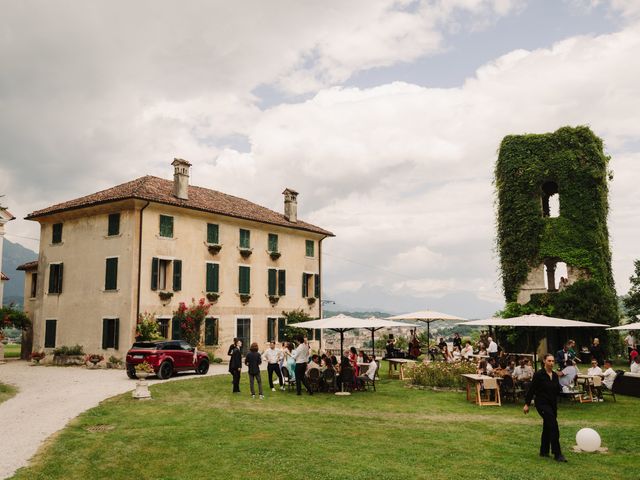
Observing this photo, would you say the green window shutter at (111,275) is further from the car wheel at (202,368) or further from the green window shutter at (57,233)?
the car wheel at (202,368)

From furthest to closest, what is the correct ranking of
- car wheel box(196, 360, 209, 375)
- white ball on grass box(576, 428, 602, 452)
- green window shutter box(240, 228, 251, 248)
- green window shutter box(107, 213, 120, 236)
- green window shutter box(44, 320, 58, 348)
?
green window shutter box(240, 228, 251, 248), green window shutter box(44, 320, 58, 348), green window shutter box(107, 213, 120, 236), car wheel box(196, 360, 209, 375), white ball on grass box(576, 428, 602, 452)

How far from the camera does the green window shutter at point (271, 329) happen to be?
1302 inches

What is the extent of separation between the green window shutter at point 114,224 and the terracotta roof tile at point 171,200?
0.87 m

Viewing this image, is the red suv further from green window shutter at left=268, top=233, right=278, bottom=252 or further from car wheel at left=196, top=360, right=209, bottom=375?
green window shutter at left=268, top=233, right=278, bottom=252

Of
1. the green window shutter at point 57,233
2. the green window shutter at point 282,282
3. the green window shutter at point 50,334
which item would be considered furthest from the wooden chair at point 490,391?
the green window shutter at point 57,233

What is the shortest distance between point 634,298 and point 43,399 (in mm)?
31665

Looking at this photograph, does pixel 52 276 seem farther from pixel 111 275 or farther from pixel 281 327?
pixel 281 327

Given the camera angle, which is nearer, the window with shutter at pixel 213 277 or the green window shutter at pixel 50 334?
the green window shutter at pixel 50 334

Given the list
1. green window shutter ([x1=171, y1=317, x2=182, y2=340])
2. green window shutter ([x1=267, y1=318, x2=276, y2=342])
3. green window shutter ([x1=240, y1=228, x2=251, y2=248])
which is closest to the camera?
green window shutter ([x1=171, y1=317, x2=182, y2=340])

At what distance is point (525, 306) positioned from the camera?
97.3 feet

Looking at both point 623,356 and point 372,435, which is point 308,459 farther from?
point 623,356

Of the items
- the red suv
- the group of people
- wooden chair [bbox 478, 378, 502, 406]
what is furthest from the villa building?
wooden chair [bbox 478, 378, 502, 406]

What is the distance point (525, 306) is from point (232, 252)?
16637 mm

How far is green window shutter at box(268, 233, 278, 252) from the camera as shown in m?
33.8
